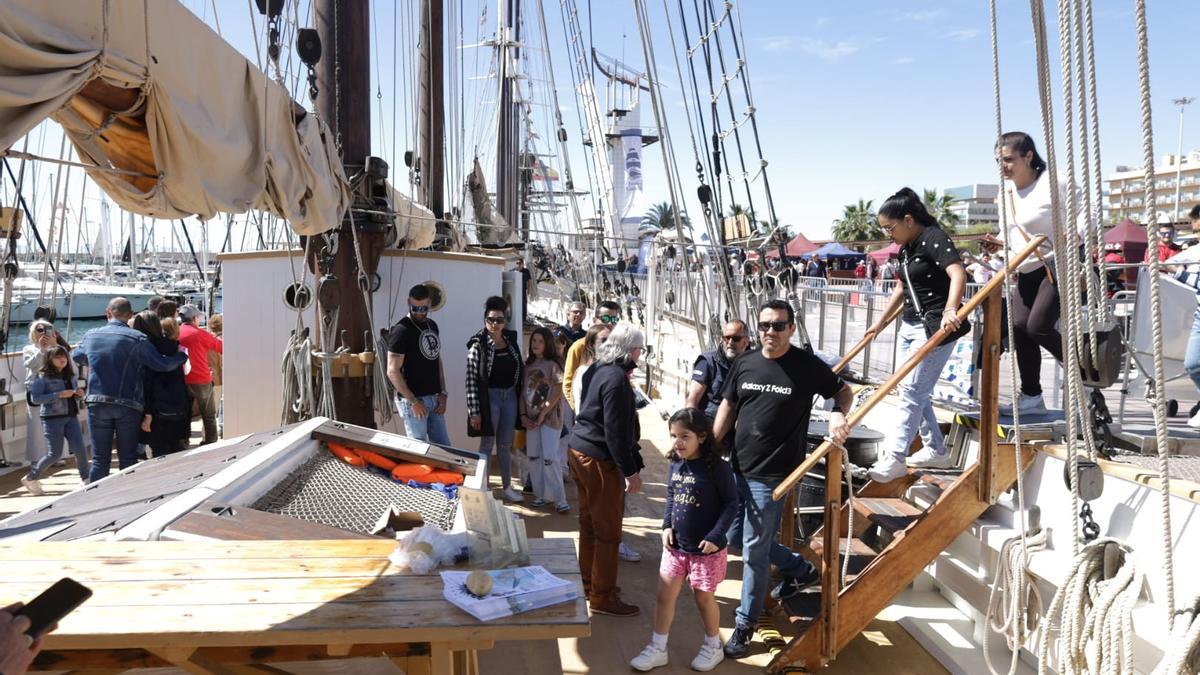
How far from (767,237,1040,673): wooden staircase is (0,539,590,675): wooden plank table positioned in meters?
1.54

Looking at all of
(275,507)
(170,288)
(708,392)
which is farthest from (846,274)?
(170,288)

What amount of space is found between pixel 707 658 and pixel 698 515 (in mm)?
713

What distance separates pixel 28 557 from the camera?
8.46 ft

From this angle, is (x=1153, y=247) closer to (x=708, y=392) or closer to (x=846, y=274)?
(x=708, y=392)

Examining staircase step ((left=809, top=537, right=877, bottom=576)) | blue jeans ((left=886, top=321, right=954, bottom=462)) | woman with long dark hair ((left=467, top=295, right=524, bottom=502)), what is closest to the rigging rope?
blue jeans ((left=886, top=321, right=954, bottom=462))

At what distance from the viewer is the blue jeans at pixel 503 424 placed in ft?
20.3

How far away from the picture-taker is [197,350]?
7840 millimetres

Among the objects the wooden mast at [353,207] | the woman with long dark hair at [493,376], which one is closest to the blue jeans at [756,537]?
the woman with long dark hair at [493,376]

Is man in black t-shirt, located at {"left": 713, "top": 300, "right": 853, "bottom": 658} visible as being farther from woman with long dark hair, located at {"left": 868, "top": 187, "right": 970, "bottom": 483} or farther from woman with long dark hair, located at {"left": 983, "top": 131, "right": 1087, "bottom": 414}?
woman with long dark hair, located at {"left": 983, "top": 131, "right": 1087, "bottom": 414}

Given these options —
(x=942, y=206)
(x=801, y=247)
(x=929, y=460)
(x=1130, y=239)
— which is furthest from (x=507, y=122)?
(x=942, y=206)

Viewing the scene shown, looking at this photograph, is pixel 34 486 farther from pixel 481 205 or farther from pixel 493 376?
pixel 481 205

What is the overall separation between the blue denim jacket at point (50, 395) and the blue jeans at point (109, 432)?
0.95m

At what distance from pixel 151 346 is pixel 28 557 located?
3697mm

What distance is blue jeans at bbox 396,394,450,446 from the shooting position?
19.7 ft
